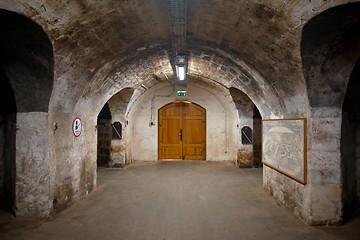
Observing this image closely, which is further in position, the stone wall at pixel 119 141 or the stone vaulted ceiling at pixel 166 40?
the stone wall at pixel 119 141

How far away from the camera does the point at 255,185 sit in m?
7.21

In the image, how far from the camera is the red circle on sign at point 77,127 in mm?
5512

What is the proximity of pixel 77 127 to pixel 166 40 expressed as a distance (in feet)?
8.85

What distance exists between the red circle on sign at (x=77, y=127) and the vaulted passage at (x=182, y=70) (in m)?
0.02

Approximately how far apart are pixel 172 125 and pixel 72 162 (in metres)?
6.76

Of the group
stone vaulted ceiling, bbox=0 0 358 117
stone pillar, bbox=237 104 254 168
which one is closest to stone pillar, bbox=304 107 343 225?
stone vaulted ceiling, bbox=0 0 358 117

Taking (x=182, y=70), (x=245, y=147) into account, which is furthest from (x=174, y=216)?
(x=245, y=147)

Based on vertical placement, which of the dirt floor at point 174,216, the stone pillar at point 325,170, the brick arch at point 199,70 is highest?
the brick arch at point 199,70

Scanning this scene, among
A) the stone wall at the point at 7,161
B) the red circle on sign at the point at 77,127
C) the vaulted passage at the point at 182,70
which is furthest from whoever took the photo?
the red circle on sign at the point at 77,127

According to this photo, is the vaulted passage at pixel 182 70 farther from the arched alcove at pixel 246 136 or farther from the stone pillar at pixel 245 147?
the stone pillar at pixel 245 147

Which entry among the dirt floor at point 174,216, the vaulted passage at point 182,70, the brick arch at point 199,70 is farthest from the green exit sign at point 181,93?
the dirt floor at point 174,216

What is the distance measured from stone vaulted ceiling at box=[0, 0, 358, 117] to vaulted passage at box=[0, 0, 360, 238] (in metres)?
0.02

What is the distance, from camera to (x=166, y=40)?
18.1 ft

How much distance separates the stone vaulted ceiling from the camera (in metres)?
3.31
